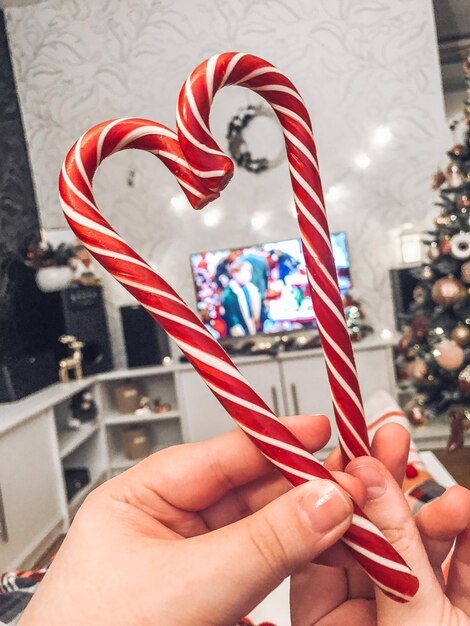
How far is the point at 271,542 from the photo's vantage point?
1.73 feet

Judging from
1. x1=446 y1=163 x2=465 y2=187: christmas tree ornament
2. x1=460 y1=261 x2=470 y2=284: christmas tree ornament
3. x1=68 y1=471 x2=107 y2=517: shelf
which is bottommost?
x1=68 y1=471 x2=107 y2=517: shelf

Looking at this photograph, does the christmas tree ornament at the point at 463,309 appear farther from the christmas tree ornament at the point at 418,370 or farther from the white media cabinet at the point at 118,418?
the white media cabinet at the point at 118,418

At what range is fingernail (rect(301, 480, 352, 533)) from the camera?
1.74 feet

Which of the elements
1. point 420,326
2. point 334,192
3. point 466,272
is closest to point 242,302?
point 334,192

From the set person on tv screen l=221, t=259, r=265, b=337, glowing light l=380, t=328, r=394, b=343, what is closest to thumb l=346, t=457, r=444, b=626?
glowing light l=380, t=328, r=394, b=343

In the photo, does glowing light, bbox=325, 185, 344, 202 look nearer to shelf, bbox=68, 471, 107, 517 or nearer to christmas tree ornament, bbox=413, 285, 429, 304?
christmas tree ornament, bbox=413, 285, 429, 304

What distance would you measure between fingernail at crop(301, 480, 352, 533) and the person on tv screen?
2663mm

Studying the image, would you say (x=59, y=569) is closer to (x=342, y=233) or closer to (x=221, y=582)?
(x=221, y=582)

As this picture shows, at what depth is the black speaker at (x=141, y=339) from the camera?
3.21 metres

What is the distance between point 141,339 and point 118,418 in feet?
1.59

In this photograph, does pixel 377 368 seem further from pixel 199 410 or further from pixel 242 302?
pixel 199 410

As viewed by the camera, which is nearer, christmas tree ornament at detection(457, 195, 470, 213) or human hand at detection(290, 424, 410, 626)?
human hand at detection(290, 424, 410, 626)

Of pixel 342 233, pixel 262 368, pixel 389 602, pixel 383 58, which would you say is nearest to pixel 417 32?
pixel 383 58

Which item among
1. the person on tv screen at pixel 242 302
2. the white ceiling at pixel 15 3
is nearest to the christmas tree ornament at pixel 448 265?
the person on tv screen at pixel 242 302
